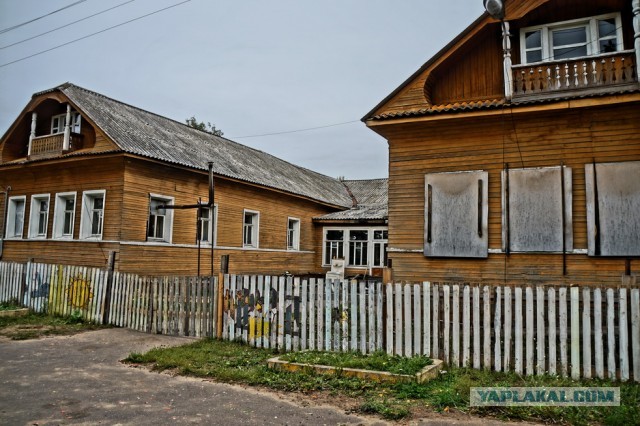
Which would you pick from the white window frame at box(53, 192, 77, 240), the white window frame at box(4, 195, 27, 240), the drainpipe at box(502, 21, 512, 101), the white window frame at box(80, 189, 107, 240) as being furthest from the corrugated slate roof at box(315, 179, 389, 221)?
the white window frame at box(4, 195, 27, 240)

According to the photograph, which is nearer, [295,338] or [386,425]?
[386,425]

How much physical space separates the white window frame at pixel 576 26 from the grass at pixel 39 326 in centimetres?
1315

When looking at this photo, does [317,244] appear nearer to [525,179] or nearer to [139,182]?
[139,182]

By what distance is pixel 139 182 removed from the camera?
52.5 feet

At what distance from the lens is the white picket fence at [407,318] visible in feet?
21.4

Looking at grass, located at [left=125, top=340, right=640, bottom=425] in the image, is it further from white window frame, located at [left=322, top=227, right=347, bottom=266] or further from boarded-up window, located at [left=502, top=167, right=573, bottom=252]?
white window frame, located at [left=322, top=227, right=347, bottom=266]

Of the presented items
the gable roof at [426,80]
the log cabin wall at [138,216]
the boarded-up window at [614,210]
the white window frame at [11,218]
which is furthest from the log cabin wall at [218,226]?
the boarded-up window at [614,210]

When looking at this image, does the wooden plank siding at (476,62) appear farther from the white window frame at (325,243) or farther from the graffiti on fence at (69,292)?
the white window frame at (325,243)

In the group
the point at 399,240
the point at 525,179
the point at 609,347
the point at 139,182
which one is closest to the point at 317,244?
the point at 139,182

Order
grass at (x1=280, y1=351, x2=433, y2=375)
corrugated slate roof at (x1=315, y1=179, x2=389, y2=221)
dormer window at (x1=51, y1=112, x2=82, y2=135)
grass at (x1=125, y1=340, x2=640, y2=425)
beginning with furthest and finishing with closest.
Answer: corrugated slate roof at (x1=315, y1=179, x2=389, y2=221) → dormer window at (x1=51, y1=112, x2=82, y2=135) → grass at (x1=280, y1=351, x2=433, y2=375) → grass at (x1=125, y1=340, x2=640, y2=425)

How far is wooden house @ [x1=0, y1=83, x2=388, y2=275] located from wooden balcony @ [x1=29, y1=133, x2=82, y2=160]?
0.04m

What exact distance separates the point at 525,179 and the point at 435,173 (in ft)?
7.01

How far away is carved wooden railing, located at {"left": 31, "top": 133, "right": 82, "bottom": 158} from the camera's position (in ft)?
55.1

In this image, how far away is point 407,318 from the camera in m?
7.62
